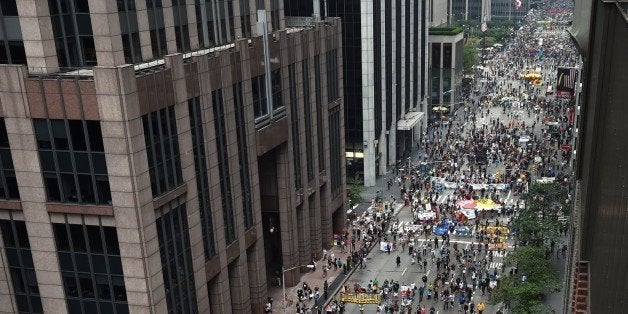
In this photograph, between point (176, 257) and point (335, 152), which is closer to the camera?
point (176, 257)

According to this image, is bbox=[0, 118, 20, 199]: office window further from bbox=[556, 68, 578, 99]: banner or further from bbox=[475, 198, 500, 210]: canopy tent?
bbox=[556, 68, 578, 99]: banner

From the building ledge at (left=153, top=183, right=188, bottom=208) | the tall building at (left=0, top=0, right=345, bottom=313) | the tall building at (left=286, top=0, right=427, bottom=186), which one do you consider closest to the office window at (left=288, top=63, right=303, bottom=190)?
the tall building at (left=0, top=0, right=345, bottom=313)

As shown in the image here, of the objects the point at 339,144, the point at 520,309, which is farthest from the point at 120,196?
the point at 339,144

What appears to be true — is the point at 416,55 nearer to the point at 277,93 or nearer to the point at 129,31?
the point at 277,93

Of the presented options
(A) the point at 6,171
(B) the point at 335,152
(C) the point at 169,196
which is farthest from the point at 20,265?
(B) the point at 335,152

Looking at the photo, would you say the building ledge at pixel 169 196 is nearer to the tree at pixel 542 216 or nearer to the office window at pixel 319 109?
the office window at pixel 319 109

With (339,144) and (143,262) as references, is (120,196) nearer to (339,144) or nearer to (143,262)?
(143,262)
